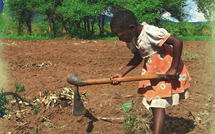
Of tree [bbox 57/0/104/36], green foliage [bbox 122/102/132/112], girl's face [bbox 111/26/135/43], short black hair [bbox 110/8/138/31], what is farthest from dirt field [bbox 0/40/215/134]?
tree [bbox 57/0/104/36]

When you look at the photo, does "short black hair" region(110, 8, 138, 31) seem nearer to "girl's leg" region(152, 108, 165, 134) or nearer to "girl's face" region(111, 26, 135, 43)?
"girl's face" region(111, 26, 135, 43)

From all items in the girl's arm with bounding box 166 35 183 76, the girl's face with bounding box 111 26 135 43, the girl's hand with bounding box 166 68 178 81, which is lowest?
the girl's hand with bounding box 166 68 178 81

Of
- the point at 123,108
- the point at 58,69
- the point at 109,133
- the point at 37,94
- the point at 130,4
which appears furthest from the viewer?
the point at 130,4

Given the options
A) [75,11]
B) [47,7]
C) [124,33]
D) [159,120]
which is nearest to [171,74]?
[159,120]

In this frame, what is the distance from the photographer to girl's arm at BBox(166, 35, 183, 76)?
214 cm

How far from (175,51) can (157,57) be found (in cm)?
17

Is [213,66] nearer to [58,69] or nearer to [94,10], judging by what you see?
[58,69]

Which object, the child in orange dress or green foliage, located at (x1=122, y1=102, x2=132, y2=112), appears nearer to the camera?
the child in orange dress

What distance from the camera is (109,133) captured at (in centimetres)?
Answer: 278

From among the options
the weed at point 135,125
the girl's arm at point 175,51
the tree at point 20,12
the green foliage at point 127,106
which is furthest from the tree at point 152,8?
the girl's arm at point 175,51

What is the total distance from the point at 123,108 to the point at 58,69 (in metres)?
2.44

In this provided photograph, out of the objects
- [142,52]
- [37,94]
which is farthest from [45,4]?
[142,52]

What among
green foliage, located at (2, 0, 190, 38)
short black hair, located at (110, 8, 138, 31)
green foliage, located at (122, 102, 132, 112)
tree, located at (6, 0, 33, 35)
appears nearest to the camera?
short black hair, located at (110, 8, 138, 31)

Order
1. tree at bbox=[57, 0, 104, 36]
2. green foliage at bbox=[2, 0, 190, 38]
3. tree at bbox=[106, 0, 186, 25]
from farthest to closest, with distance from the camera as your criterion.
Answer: tree at bbox=[57, 0, 104, 36] → green foliage at bbox=[2, 0, 190, 38] → tree at bbox=[106, 0, 186, 25]
